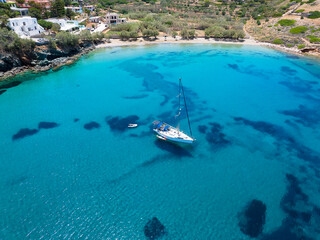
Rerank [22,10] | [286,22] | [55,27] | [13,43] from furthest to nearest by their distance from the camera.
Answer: [286,22], [22,10], [55,27], [13,43]

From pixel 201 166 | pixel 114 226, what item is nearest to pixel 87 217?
pixel 114 226

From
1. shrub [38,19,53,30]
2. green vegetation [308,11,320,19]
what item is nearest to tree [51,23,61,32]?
shrub [38,19,53,30]

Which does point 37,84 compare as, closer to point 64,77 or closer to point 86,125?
point 64,77

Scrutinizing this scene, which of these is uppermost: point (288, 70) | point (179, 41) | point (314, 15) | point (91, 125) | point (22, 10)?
point (314, 15)

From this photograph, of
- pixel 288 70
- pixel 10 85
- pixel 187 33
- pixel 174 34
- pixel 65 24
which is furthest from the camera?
pixel 174 34

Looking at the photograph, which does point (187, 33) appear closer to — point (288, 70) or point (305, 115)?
point (288, 70)

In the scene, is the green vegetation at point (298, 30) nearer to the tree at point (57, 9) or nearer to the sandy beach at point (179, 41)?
the sandy beach at point (179, 41)

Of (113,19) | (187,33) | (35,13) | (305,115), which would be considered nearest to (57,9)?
(35,13)
